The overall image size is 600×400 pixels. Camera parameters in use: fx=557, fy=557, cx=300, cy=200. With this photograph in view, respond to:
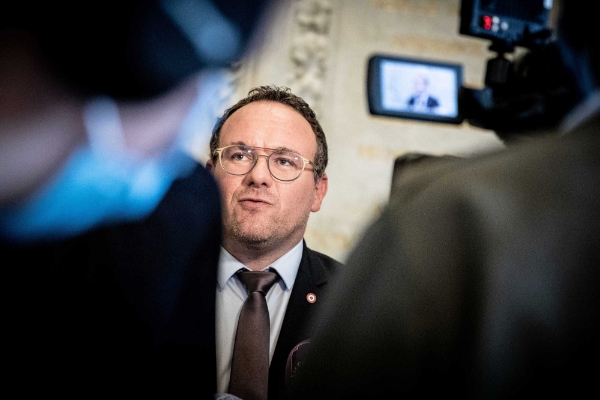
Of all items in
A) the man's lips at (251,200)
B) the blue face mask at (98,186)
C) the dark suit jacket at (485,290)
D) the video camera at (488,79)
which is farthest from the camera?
the man's lips at (251,200)

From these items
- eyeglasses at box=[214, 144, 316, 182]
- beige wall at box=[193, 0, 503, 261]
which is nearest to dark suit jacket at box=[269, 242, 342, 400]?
eyeglasses at box=[214, 144, 316, 182]

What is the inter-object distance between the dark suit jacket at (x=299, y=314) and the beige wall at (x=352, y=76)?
1.66 m

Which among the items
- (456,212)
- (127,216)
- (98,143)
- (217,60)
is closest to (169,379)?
(127,216)

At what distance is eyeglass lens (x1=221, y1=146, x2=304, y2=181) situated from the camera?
162cm

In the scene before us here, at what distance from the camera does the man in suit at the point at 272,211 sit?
1465 millimetres

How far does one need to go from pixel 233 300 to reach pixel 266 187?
331mm

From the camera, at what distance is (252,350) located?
138 cm

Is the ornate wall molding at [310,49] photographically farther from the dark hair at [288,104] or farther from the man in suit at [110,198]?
the man in suit at [110,198]

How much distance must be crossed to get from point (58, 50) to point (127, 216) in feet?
2.84

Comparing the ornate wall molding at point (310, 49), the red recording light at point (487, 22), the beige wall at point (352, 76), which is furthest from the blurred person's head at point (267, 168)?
the ornate wall molding at point (310, 49)

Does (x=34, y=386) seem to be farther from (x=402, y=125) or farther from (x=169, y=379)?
(x=402, y=125)

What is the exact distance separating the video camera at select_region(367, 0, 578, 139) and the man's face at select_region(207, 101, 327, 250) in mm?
322

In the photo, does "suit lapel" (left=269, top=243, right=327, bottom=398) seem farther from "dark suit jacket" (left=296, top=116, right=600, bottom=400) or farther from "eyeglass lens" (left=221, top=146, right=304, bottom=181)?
"dark suit jacket" (left=296, top=116, right=600, bottom=400)

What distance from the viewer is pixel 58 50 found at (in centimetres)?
55
